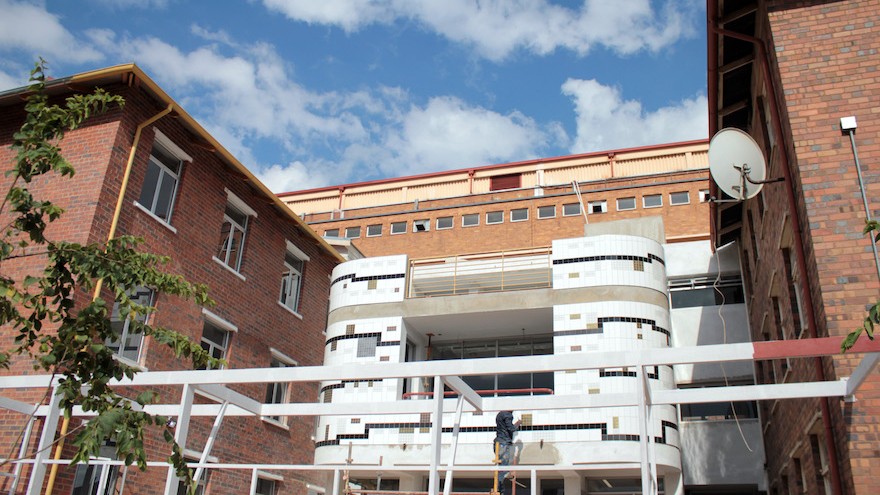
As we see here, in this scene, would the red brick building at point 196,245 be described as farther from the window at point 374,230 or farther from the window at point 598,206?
the window at point 374,230

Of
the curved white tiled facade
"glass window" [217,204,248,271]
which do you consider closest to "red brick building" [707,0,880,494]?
the curved white tiled facade

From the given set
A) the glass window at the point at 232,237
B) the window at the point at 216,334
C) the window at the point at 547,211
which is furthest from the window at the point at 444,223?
the window at the point at 216,334

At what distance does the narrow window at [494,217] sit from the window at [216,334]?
25.6m

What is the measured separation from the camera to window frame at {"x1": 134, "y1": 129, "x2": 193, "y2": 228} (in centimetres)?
1472

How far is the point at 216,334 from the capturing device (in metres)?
16.5

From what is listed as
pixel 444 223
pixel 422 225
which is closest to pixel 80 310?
pixel 444 223

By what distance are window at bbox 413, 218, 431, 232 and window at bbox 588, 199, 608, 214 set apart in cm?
917

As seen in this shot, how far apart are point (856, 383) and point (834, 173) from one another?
379 cm

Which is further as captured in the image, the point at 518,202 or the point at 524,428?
the point at 518,202

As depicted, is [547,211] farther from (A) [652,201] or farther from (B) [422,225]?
(B) [422,225]

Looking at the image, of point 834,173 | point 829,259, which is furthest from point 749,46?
point 829,259

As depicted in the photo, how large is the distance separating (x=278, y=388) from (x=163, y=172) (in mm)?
6500

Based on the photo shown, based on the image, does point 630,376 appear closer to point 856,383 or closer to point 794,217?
point 794,217

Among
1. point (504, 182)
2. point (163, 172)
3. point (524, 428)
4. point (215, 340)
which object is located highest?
point (504, 182)
